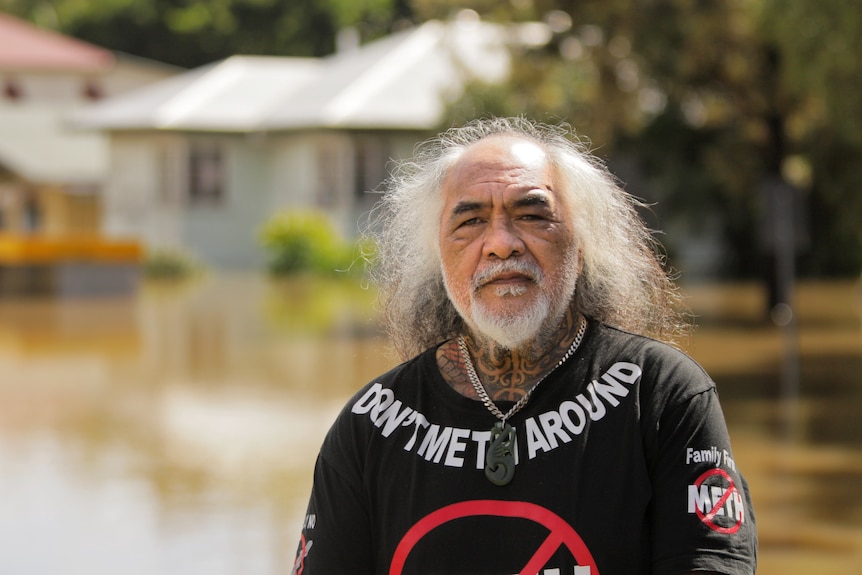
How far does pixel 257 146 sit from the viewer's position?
37188 millimetres

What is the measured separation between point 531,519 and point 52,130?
42.9 metres

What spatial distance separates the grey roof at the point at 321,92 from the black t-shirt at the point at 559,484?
2734cm

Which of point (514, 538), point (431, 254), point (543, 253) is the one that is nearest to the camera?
point (514, 538)

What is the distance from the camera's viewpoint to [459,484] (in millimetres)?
2627

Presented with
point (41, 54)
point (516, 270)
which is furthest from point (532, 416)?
point (41, 54)

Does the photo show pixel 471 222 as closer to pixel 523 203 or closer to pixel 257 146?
pixel 523 203

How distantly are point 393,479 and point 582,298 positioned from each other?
0.60 metres

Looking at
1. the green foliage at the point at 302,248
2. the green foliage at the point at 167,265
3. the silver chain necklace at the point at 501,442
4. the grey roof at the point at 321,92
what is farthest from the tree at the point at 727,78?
the silver chain necklace at the point at 501,442

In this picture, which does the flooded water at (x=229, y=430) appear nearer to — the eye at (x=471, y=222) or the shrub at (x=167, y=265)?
the eye at (x=471, y=222)

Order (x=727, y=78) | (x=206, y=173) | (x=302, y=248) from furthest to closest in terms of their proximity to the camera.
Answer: (x=206, y=173) < (x=302, y=248) < (x=727, y=78)

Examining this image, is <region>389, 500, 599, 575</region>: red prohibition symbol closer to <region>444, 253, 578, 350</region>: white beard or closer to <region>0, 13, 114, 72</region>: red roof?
<region>444, 253, 578, 350</region>: white beard

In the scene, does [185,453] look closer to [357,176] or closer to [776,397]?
[776,397]

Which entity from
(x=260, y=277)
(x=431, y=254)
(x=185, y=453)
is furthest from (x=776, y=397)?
Answer: (x=260, y=277)

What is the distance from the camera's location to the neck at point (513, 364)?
2.79m
